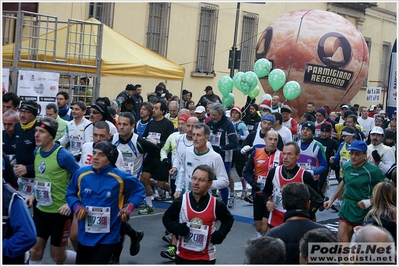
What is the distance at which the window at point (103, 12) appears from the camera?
73.6 ft

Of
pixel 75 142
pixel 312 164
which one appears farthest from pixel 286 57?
pixel 75 142

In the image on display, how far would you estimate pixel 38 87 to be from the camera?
13.2 meters

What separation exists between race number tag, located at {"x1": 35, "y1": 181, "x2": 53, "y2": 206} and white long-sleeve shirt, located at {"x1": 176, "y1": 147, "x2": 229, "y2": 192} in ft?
6.03

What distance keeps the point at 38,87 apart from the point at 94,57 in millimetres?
2278

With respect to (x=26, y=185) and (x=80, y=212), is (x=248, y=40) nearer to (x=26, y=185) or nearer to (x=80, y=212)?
(x=26, y=185)

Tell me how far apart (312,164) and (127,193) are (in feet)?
16.0

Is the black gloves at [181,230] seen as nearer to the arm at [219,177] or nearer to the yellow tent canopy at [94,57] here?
the arm at [219,177]

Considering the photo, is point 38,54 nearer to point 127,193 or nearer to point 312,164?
point 312,164

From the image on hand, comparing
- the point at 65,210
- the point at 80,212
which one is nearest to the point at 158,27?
the point at 65,210

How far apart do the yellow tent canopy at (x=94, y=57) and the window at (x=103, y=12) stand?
5.24 meters

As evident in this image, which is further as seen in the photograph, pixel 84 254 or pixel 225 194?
pixel 225 194

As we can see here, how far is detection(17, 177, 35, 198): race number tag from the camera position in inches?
290

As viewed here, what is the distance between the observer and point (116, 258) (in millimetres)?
6863

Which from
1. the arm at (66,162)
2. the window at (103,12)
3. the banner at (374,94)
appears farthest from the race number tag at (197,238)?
the banner at (374,94)
